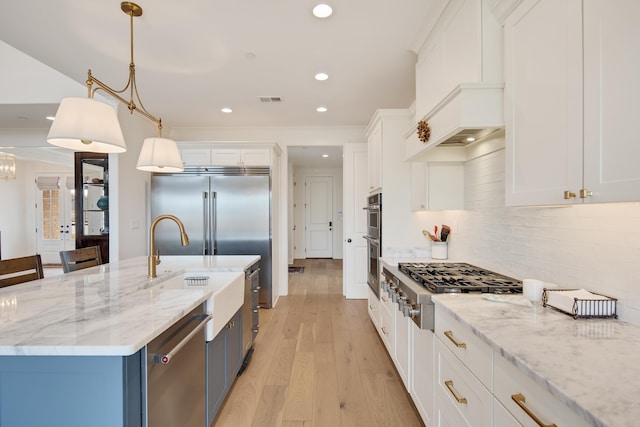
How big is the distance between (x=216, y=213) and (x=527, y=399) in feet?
12.3

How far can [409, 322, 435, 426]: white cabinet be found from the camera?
1.56 meters

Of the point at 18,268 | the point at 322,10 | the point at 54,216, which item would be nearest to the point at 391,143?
the point at 322,10

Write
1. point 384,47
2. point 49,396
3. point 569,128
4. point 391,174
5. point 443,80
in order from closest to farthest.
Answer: point 49,396, point 569,128, point 443,80, point 384,47, point 391,174

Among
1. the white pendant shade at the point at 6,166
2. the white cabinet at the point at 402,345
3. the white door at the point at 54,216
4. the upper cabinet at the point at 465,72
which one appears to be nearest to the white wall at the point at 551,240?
the upper cabinet at the point at 465,72

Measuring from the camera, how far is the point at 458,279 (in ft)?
5.68

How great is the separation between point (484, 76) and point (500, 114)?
224mm

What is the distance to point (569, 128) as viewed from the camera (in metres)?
1.04

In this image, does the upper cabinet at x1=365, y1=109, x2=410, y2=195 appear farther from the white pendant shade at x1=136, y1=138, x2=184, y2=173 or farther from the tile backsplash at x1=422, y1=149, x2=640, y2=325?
the white pendant shade at x1=136, y1=138, x2=184, y2=173

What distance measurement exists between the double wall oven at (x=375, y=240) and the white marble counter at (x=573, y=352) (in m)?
1.63

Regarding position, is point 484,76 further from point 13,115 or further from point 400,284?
point 13,115

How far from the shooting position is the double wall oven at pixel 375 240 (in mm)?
2939

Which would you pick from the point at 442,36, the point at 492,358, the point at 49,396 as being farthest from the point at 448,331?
the point at 442,36

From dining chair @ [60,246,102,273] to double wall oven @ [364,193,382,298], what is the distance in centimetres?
254

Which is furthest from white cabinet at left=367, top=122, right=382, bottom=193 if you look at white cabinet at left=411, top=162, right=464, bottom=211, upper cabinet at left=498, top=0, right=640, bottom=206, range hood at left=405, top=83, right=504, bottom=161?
upper cabinet at left=498, top=0, right=640, bottom=206
